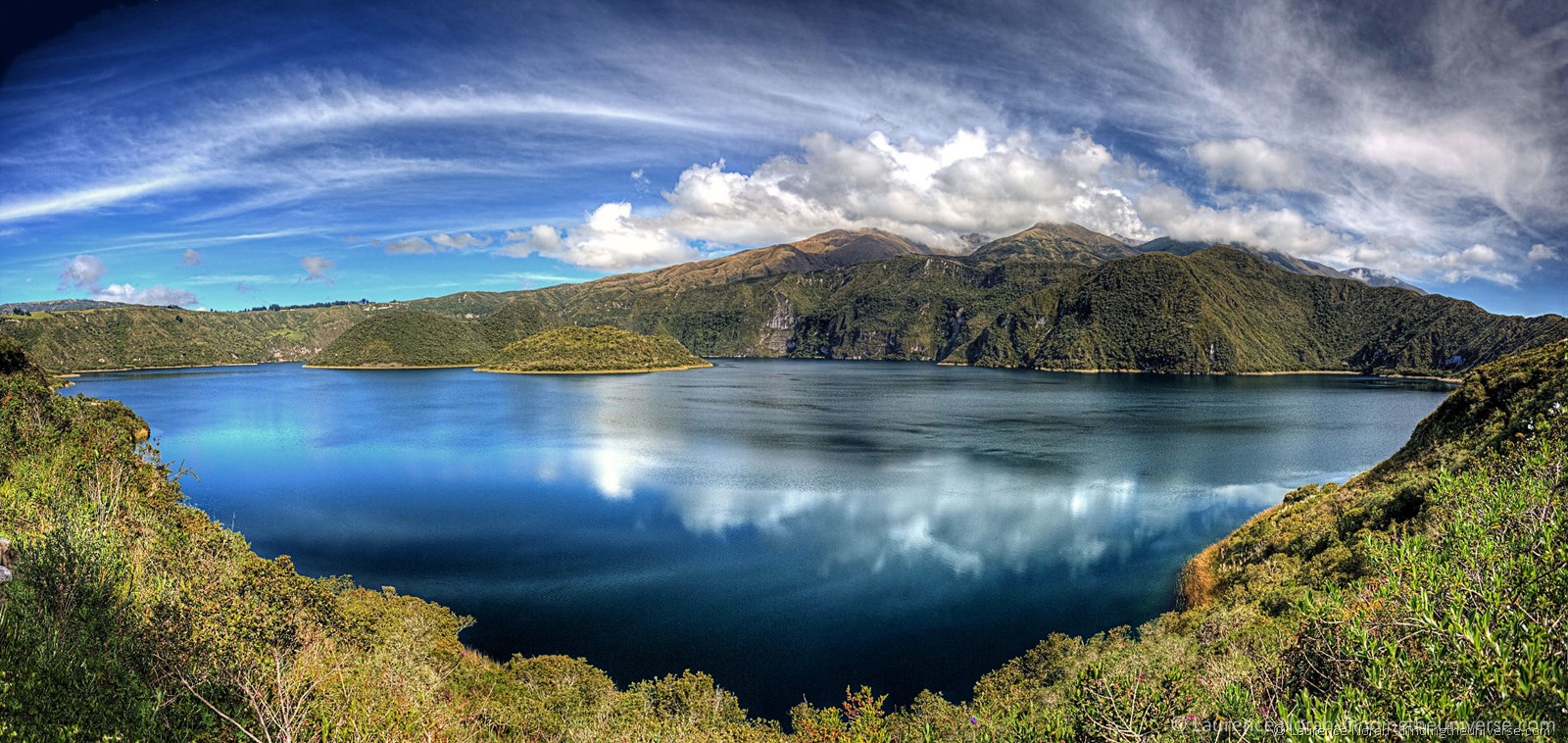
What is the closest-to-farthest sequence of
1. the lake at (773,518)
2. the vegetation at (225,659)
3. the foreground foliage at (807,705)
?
the foreground foliage at (807,705), the vegetation at (225,659), the lake at (773,518)

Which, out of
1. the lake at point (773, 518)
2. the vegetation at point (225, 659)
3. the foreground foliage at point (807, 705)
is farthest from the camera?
the lake at point (773, 518)

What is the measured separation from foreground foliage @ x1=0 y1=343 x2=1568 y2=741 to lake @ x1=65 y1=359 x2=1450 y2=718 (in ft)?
11.8

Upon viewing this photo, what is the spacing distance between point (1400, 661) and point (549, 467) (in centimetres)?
6301

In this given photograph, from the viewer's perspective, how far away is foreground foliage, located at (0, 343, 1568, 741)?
27.5 feet

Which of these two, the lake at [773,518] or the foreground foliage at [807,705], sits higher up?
the foreground foliage at [807,705]

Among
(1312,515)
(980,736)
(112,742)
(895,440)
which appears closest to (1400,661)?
(980,736)

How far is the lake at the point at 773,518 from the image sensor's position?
90.6ft

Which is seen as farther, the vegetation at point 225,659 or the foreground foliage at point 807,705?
the vegetation at point 225,659

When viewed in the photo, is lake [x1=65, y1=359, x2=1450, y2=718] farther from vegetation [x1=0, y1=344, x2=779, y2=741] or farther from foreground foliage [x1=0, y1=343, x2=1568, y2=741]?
vegetation [x1=0, y1=344, x2=779, y2=741]

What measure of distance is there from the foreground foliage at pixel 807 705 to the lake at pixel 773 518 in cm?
360

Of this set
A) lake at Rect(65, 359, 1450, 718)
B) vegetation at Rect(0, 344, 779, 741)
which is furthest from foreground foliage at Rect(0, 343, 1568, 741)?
lake at Rect(65, 359, 1450, 718)

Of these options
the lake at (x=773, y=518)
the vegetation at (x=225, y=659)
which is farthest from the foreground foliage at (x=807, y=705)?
the lake at (x=773, y=518)

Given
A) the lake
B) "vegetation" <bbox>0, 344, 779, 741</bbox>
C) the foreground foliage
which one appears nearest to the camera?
the foreground foliage

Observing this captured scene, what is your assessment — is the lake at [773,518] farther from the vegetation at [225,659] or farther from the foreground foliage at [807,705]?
the vegetation at [225,659]
